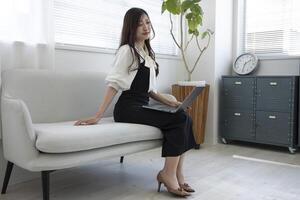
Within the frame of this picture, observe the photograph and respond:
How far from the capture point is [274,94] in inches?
122

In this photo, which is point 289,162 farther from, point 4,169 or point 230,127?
point 4,169

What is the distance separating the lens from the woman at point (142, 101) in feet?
6.33

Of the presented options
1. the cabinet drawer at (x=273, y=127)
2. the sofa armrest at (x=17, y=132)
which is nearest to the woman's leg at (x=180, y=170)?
the sofa armrest at (x=17, y=132)

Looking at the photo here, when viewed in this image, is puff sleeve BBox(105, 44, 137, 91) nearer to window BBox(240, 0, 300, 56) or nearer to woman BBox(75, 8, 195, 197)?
woman BBox(75, 8, 195, 197)

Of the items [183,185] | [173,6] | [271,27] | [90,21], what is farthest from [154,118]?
[271,27]

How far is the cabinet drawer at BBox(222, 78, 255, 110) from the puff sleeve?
1.58 metres

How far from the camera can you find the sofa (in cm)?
162

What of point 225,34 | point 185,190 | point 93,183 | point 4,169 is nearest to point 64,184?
point 93,183

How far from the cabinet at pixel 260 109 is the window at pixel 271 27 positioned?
1.84 ft

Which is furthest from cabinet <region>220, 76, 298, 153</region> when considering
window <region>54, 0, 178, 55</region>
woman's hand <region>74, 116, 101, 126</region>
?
woman's hand <region>74, 116, 101, 126</region>

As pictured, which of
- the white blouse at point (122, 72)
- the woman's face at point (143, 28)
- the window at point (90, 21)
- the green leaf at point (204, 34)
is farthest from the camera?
the green leaf at point (204, 34)

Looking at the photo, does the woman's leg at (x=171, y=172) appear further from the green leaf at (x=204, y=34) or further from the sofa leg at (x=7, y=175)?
the green leaf at (x=204, y=34)

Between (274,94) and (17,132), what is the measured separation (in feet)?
7.79

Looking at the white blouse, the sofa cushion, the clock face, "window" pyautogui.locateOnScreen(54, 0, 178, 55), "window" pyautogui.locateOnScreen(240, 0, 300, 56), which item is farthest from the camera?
the clock face
